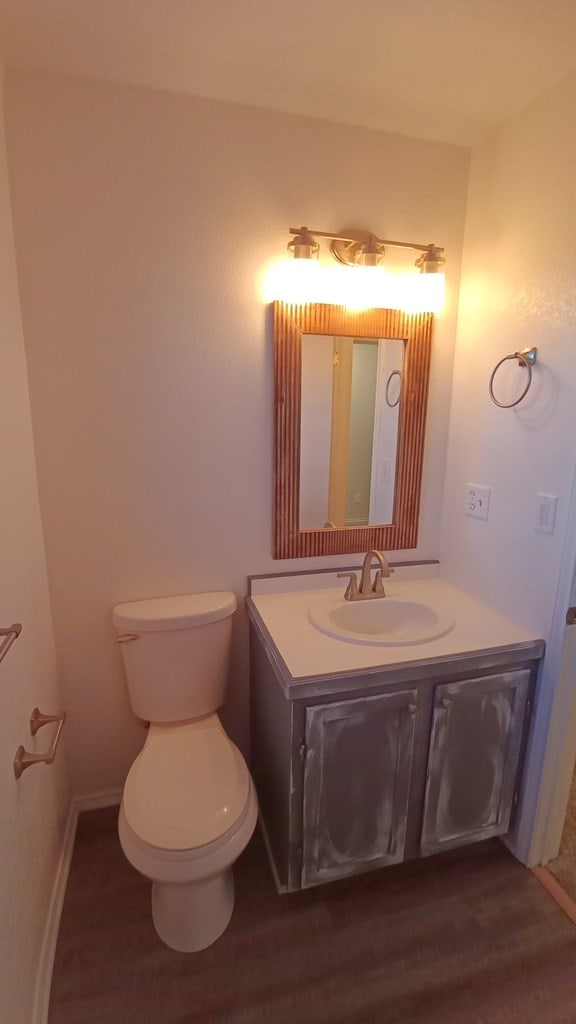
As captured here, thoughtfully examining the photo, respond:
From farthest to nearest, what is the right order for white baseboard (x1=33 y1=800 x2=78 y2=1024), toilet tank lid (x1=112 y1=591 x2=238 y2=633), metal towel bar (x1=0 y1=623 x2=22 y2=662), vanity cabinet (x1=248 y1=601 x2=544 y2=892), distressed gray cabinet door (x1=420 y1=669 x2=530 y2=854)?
toilet tank lid (x1=112 y1=591 x2=238 y2=633) < distressed gray cabinet door (x1=420 y1=669 x2=530 y2=854) < vanity cabinet (x1=248 y1=601 x2=544 y2=892) < white baseboard (x1=33 y1=800 x2=78 y2=1024) < metal towel bar (x1=0 y1=623 x2=22 y2=662)

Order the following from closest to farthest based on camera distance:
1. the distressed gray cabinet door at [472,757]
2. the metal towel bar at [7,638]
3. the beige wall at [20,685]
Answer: the metal towel bar at [7,638] → the beige wall at [20,685] → the distressed gray cabinet door at [472,757]

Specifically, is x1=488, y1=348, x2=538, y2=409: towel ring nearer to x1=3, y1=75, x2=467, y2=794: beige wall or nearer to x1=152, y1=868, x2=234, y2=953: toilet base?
x1=3, y1=75, x2=467, y2=794: beige wall

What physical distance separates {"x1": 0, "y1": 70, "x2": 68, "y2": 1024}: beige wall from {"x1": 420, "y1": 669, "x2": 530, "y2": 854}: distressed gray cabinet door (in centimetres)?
112

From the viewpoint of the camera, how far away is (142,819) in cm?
127

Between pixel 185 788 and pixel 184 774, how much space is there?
61 mm

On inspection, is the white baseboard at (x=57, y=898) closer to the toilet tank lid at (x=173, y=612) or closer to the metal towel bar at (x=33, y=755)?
the metal towel bar at (x=33, y=755)

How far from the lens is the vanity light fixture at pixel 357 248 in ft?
4.82

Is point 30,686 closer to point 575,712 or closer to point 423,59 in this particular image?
point 575,712

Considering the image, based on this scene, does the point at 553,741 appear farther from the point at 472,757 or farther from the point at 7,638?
the point at 7,638

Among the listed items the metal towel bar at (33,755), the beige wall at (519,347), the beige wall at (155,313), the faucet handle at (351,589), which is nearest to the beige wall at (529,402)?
the beige wall at (519,347)

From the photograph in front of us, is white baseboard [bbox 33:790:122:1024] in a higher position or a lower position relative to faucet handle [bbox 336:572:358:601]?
lower

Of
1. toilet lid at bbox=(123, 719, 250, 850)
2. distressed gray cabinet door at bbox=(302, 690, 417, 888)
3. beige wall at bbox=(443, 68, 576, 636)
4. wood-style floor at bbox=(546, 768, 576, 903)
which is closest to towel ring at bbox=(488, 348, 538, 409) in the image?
beige wall at bbox=(443, 68, 576, 636)

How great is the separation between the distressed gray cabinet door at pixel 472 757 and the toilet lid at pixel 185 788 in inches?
23.7

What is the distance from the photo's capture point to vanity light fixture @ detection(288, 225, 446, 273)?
1.47m
